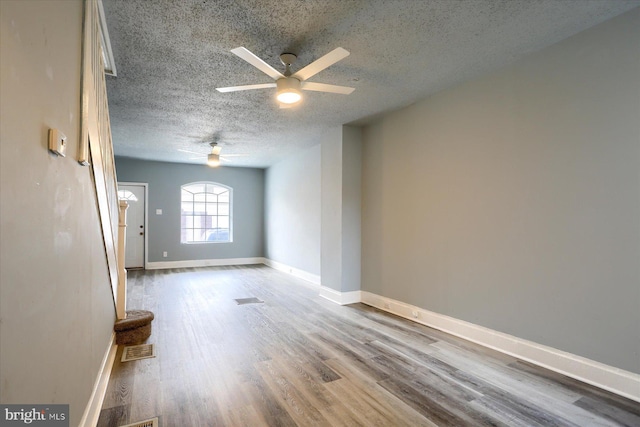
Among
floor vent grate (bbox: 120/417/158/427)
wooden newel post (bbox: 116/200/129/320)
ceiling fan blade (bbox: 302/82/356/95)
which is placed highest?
ceiling fan blade (bbox: 302/82/356/95)

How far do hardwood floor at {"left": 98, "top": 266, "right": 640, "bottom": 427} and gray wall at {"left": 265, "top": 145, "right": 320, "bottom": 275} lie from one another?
255cm

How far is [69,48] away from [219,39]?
4.06ft

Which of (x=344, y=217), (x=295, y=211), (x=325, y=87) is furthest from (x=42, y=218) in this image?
(x=295, y=211)

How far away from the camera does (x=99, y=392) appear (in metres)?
2.06

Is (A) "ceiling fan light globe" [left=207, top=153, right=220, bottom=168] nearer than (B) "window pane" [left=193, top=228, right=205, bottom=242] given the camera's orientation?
Yes

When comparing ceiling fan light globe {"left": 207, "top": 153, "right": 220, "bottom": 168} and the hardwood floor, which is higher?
ceiling fan light globe {"left": 207, "top": 153, "right": 220, "bottom": 168}

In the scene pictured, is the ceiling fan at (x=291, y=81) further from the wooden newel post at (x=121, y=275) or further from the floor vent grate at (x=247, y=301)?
the floor vent grate at (x=247, y=301)

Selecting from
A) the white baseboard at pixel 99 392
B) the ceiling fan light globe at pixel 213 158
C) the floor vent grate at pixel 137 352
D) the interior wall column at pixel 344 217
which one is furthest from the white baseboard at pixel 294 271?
the white baseboard at pixel 99 392

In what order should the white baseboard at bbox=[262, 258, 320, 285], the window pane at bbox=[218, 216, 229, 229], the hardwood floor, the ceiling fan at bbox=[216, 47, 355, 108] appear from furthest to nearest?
the window pane at bbox=[218, 216, 229, 229], the white baseboard at bbox=[262, 258, 320, 285], the ceiling fan at bbox=[216, 47, 355, 108], the hardwood floor

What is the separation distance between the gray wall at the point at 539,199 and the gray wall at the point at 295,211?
97.6 inches

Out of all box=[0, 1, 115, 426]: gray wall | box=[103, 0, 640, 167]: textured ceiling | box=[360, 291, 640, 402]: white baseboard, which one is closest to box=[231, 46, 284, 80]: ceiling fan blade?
box=[103, 0, 640, 167]: textured ceiling

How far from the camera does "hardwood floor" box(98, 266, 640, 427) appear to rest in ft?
6.42

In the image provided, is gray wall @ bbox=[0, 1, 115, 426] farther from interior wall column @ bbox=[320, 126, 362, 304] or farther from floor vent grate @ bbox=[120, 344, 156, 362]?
interior wall column @ bbox=[320, 126, 362, 304]

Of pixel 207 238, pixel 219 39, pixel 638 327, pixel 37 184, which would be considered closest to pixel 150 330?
pixel 37 184
